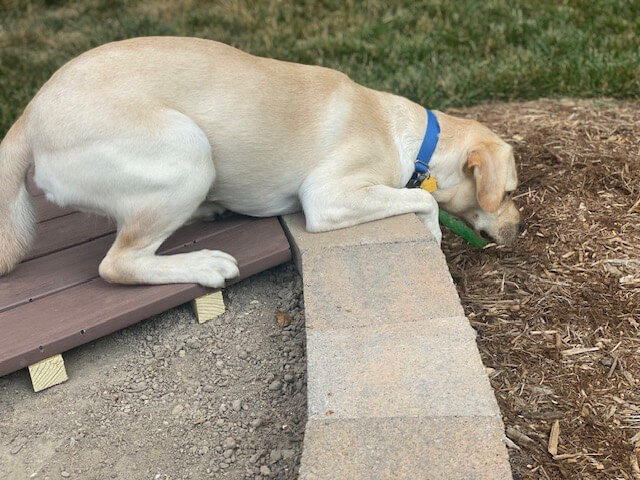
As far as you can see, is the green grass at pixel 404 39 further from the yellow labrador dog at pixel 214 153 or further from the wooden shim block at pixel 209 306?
the wooden shim block at pixel 209 306

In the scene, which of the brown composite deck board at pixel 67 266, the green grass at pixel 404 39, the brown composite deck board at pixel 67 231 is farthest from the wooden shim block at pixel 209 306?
the green grass at pixel 404 39

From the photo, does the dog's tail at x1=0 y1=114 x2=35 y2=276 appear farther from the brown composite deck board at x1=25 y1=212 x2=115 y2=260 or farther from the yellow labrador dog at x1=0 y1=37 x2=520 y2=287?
the brown composite deck board at x1=25 y1=212 x2=115 y2=260

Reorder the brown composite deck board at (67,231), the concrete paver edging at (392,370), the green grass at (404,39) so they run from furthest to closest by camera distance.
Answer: the green grass at (404,39) < the brown composite deck board at (67,231) < the concrete paver edging at (392,370)

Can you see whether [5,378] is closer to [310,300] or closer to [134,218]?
[134,218]

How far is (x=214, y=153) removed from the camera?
338 centimetres

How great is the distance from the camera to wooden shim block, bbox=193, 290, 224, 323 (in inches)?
128

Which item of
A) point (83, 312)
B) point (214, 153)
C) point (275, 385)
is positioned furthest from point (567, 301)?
point (83, 312)

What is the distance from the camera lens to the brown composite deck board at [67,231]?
358 cm

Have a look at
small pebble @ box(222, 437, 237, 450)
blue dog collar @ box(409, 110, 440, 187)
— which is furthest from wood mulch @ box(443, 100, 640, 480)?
small pebble @ box(222, 437, 237, 450)

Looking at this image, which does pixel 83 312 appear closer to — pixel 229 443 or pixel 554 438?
pixel 229 443

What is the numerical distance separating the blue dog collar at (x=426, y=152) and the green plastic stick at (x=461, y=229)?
0.26 m

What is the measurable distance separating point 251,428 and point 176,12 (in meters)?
6.30

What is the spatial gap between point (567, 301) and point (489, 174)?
72 cm

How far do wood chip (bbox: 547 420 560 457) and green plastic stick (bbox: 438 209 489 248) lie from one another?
141 centimetres
